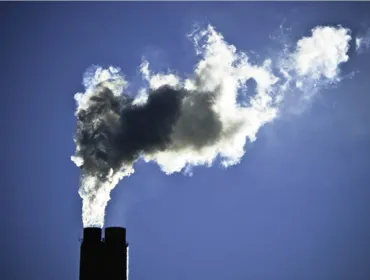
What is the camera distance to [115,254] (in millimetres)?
24516

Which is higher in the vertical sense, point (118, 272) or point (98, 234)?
point (98, 234)

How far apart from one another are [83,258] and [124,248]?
2.15m

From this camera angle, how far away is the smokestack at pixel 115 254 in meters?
24.1

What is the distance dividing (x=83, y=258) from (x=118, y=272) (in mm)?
1891

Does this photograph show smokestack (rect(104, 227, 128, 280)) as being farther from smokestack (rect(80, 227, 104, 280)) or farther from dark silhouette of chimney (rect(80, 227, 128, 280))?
smokestack (rect(80, 227, 104, 280))

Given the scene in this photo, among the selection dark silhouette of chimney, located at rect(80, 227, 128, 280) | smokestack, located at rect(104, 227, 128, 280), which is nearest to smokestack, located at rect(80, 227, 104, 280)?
dark silhouette of chimney, located at rect(80, 227, 128, 280)

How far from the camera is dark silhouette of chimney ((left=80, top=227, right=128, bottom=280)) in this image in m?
23.9

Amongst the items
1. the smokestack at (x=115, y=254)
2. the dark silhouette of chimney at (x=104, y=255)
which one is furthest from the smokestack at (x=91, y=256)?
the smokestack at (x=115, y=254)

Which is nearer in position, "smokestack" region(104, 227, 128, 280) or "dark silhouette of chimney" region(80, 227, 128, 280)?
"dark silhouette of chimney" region(80, 227, 128, 280)

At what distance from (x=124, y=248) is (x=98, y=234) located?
5.02 ft

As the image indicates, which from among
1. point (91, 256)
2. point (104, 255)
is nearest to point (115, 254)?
point (104, 255)

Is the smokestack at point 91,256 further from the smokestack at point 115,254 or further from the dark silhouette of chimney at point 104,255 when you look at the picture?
the smokestack at point 115,254

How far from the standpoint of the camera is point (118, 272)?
24.2 meters

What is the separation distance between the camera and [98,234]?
984 inches
